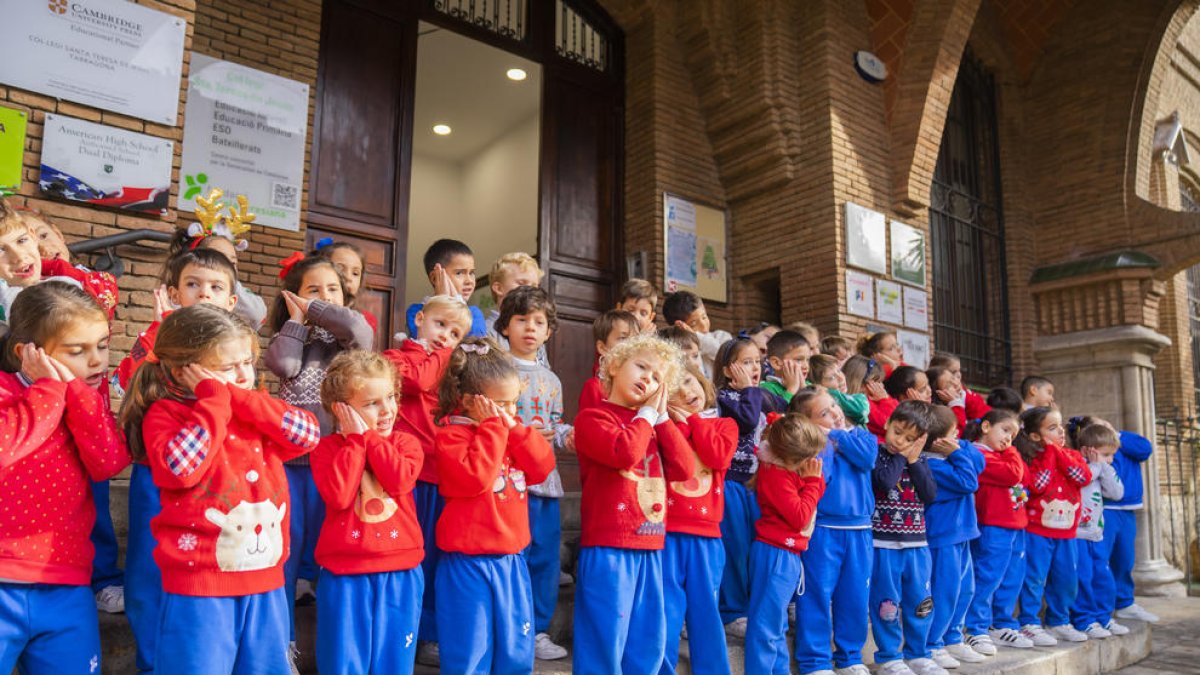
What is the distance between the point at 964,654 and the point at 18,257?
4.70 metres

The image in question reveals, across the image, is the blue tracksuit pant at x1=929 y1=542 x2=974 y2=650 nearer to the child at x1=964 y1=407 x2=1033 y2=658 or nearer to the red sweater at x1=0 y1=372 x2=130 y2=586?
the child at x1=964 y1=407 x2=1033 y2=658

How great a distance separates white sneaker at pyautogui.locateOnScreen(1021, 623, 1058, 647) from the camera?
198 inches

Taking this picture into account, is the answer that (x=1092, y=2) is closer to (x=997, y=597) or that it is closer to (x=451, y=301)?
(x=997, y=597)

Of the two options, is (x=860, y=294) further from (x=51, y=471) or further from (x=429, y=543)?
(x=51, y=471)

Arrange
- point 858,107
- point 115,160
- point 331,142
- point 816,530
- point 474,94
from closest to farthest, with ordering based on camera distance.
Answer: point 816,530 → point 115,160 → point 331,142 → point 858,107 → point 474,94

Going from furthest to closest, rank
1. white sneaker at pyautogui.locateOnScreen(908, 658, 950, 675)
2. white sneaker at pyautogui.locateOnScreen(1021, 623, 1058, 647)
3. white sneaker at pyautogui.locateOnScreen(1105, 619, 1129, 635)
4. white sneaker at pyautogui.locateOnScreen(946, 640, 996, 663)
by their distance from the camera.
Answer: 1. white sneaker at pyautogui.locateOnScreen(1105, 619, 1129, 635)
2. white sneaker at pyautogui.locateOnScreen(1021, 623, 1058, 647)
3. white sneaker at pyautogui.locateOnScreen(946, 640, 996, 663)
4. white sneaker at pyautogui.locateOnScreen(908, 658, 950, 675)

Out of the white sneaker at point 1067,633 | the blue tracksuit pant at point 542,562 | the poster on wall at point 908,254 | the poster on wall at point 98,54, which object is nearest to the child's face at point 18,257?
the poster on wall at point 98,54

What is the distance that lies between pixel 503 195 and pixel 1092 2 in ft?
25.2

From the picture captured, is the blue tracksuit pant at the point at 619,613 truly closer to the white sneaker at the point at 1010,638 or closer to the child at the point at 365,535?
the child at the point at 365,535

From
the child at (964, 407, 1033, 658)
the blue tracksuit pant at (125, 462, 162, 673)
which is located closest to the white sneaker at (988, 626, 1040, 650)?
the child at (964, 407, 1033, 658)

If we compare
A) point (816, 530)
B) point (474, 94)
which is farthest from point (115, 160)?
point (474, 94)

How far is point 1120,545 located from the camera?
618 centimetres

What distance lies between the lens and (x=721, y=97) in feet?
28.3

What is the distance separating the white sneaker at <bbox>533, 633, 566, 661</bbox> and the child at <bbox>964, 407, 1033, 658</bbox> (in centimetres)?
259
